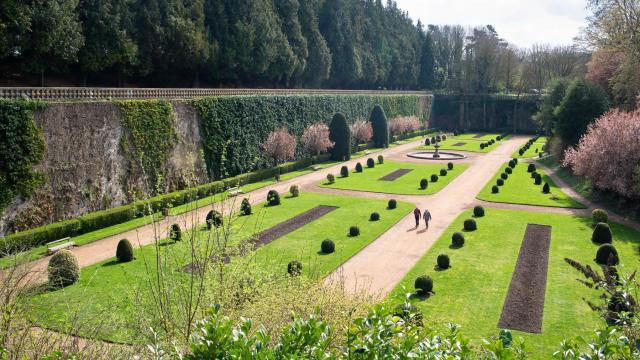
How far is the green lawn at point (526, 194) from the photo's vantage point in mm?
38219

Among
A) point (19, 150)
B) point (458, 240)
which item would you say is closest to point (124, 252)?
point (19, 150)

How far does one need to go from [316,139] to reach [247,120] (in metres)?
10.7

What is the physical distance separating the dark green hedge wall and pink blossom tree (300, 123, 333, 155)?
119 centimetres

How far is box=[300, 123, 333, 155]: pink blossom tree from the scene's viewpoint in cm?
5656

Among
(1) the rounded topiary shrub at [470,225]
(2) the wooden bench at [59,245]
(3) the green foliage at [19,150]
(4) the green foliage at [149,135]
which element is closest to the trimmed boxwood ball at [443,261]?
(1) the rounded topiary shrub at [470,225]

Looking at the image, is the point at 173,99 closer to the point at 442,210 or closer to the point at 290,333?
the point at 442,210

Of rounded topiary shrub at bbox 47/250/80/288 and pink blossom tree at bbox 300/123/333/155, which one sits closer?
rounded topiary shrub at bbox 47/250/80/288

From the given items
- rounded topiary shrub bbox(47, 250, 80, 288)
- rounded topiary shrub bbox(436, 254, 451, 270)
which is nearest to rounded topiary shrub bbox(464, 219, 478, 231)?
rounded topiary shrub bbox(436, 254, 451, 270)

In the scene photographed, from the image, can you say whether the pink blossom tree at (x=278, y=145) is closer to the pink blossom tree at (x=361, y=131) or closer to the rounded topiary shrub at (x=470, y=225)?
the pink blossom tree at (x=361, y=131)

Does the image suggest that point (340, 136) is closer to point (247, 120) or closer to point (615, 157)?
point (247, 120)

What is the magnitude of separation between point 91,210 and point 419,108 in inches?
2905

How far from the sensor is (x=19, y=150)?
2761 centimetres

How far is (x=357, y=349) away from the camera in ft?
22.5

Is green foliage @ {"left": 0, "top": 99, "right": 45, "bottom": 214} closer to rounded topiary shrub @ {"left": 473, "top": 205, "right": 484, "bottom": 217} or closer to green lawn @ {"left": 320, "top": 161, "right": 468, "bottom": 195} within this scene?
green lawn @ {"left": 320, "top": 161, "right": 468, "bottom": 195}
